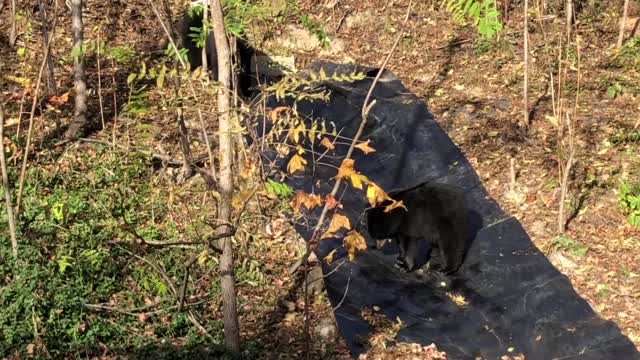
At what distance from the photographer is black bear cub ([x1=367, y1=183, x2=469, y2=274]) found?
5.87 m

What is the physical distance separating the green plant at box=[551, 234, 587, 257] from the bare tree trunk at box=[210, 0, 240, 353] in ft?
10.5

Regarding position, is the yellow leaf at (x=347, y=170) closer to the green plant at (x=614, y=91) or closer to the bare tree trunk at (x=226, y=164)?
the bare tree trunk at (x=226, y=164)

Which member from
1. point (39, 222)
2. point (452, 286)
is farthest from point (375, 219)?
point (39, 222)

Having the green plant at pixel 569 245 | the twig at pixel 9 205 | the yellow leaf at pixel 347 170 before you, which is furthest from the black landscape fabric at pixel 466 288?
the twig at pixel 9 205

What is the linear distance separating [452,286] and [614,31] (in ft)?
17.5

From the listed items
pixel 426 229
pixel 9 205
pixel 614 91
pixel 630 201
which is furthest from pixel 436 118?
pixel 9 205

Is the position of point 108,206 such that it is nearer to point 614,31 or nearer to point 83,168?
point 83,168

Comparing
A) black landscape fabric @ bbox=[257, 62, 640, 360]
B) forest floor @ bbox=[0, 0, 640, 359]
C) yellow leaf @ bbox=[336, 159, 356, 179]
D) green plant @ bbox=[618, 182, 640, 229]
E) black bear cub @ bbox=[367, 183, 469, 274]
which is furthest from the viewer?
green plant @ bbox=[618, 182, 640, 229]

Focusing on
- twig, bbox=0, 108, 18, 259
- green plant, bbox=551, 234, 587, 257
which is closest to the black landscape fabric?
green plant, bbox=551, 234, 587, 257

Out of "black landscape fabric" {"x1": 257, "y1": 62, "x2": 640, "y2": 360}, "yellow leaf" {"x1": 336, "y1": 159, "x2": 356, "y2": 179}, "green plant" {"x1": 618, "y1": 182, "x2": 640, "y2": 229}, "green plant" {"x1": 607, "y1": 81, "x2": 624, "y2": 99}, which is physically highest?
"green plant" {"x1": 607, "y1": 81, "x2": 624, "y2": 99}

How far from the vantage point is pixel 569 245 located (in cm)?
593

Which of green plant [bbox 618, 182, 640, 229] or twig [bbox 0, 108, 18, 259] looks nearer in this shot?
twig [bbox 0, 108, 18, 259]

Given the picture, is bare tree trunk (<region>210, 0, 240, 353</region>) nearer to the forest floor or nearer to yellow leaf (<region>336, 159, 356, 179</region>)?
the forest floor

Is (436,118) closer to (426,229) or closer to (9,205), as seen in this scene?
(426,229)
